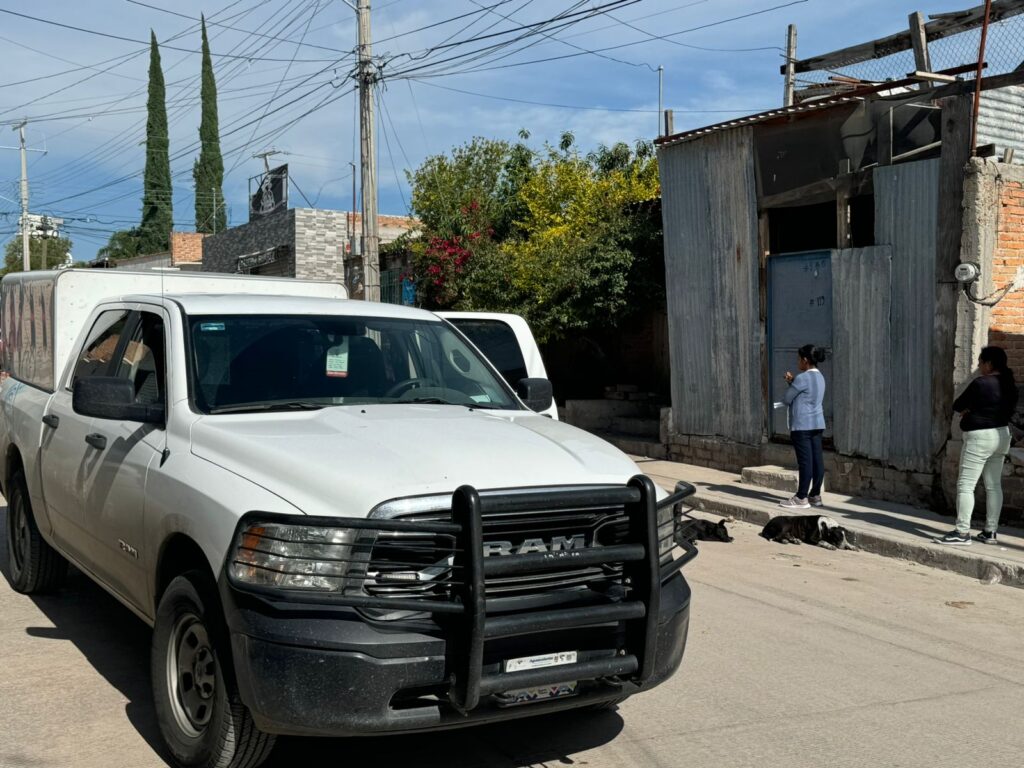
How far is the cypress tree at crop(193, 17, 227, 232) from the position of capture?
2544 inches

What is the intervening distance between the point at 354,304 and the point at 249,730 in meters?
2.53

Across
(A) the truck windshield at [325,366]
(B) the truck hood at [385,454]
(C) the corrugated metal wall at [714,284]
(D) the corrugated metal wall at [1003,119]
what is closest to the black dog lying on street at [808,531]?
(C) the corrugated metal wall at [714,284]

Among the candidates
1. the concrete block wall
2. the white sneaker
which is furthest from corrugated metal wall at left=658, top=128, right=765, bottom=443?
the concrete block wall

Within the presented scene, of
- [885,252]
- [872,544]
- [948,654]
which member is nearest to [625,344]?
[885,252]

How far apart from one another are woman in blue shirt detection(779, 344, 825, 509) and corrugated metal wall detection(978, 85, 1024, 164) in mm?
3219

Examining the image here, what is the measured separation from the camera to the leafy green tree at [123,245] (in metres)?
66.3

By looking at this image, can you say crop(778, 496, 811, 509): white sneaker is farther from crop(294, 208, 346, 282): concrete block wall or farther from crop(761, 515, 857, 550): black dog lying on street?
crop(294, 208, 346, 282): concrete block wall

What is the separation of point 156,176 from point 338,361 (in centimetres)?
6764

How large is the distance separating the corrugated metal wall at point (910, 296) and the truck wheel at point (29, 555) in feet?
28.5

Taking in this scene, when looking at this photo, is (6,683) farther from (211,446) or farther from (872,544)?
(872,544)

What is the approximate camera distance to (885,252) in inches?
465

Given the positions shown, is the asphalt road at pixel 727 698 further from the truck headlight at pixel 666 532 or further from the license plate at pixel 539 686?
the truck headlight at pixel 666 532

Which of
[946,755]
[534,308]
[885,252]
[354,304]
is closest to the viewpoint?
[946,755]

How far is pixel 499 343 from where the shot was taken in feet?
30.2
